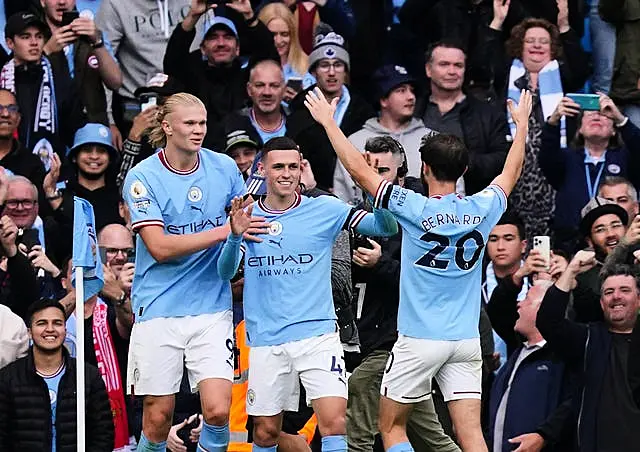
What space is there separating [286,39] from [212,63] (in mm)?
1305

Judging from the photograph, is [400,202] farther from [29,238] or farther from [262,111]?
[262,111]

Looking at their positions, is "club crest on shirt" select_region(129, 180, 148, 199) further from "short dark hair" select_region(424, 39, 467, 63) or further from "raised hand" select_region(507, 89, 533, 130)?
"short dark hair" select_region(424, 39, 467, 63)

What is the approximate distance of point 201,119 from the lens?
36.2 ft

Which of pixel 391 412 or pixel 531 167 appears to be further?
pixel 531 167

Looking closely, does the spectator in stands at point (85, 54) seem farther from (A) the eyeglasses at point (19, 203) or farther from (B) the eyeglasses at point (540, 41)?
(B) the eyeglasses at point (540, 41)

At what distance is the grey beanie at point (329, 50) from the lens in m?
15.7

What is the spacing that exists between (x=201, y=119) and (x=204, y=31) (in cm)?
530

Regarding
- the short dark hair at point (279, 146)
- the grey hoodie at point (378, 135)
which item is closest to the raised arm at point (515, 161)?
the short dark hair at point (279, 146)

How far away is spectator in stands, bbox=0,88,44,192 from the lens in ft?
48.5

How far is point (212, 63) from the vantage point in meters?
15.7

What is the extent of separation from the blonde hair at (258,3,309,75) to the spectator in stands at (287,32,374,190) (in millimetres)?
614

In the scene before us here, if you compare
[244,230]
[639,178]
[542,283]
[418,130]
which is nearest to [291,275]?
[244,230]

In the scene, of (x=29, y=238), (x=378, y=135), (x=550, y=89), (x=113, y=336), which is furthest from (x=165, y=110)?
(x=550, y=89)

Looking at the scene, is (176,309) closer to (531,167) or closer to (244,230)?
(244,230)
